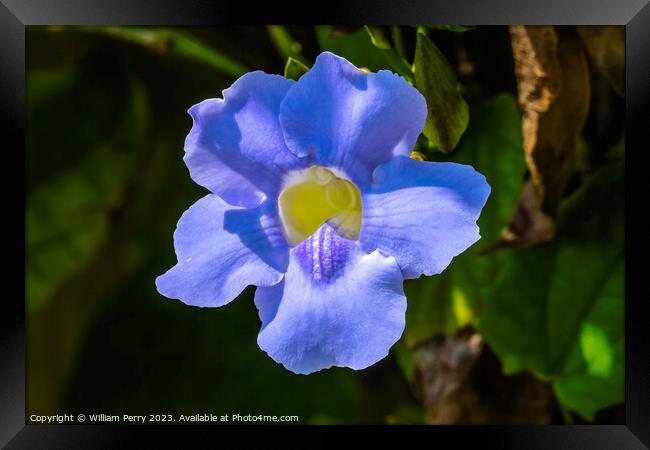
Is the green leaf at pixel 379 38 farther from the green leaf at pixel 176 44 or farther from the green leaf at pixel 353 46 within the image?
the green leaf at pixel 176 44

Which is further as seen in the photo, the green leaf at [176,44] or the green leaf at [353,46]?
the green leaf at [176,44]

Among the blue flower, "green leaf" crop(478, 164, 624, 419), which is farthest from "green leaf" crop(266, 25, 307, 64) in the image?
Answer: "green leaf" crop(478, 164, 624, 419)

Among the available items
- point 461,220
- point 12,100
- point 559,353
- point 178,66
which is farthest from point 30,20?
point 559,353

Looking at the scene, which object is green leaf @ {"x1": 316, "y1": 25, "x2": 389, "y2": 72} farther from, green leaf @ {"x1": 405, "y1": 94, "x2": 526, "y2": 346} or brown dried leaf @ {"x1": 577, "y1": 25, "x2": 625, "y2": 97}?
brown dried leaf @ {"x1": 577, "y1": 25, "x2": 625, "y2": 97}

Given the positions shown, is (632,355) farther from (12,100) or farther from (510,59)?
(12,100)

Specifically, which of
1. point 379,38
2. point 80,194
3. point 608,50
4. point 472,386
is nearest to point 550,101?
point 608,50

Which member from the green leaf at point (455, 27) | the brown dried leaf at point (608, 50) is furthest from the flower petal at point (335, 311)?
the brown dried leaf at point (608, 50)
